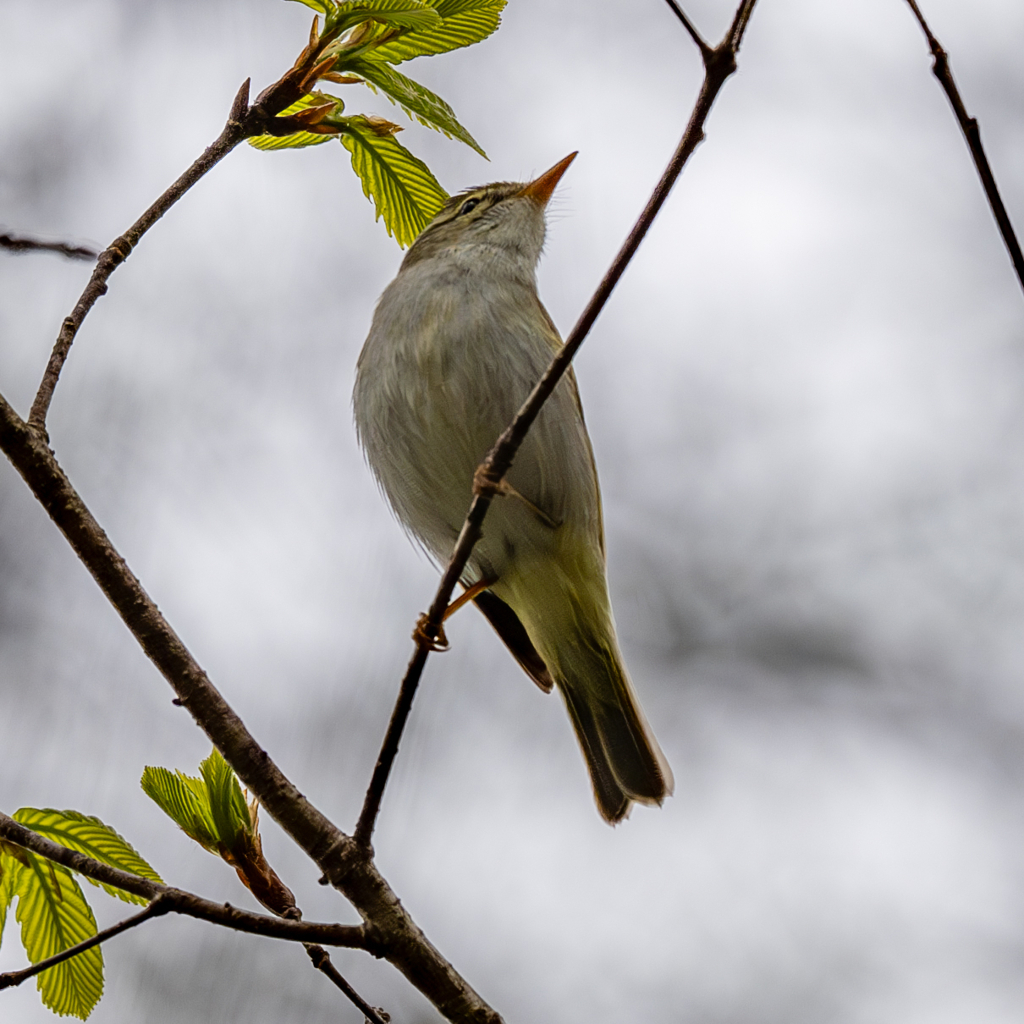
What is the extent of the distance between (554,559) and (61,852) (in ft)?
5.97

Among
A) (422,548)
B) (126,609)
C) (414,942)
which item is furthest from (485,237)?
(414,942)

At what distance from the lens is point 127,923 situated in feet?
4.23

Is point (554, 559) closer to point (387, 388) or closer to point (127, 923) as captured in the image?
point (387, 388)

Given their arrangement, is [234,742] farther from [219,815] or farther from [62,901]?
[62,901]

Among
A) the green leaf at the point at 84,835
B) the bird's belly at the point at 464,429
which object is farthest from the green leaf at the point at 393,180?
the green leaf at the point at 84,835

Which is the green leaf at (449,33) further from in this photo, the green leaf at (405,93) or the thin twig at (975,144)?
the thin twig at (975,144)

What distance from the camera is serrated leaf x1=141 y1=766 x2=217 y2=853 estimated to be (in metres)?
1.61

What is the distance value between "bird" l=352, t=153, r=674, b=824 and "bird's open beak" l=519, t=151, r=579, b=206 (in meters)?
0.13

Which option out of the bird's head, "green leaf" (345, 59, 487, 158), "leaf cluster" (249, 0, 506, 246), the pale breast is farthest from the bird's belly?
"green leaf" (345, 59, 487, 158)

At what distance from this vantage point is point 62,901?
4.99 feet

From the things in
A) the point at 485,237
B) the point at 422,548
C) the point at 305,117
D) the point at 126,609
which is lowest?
the point at 126,609

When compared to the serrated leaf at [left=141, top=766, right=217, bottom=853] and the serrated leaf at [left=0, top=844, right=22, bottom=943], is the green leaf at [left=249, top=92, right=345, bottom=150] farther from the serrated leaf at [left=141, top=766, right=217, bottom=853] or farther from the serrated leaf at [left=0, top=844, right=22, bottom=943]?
the serrated leaf at [left=0, top=844, right=22, bottom=943]

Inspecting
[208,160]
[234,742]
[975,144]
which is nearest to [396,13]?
[208,160]

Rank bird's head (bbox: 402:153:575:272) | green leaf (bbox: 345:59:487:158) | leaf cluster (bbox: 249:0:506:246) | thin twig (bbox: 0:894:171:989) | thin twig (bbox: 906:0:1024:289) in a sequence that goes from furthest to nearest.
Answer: bird's head (bbox: 402:153:575:272) < green leaf (bbox: 345:59:487:158) < leaf cluster (bbox: 249:0:506:246) < thin twig (bbox: 0:894:171:989) < thin twig (bbox: 906:0:1024:289)
